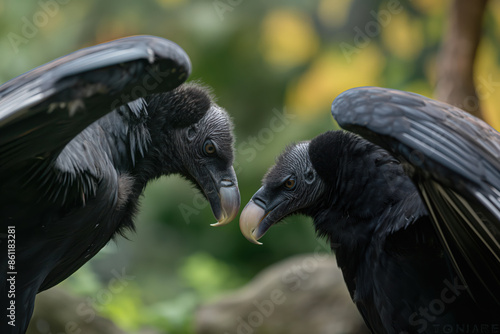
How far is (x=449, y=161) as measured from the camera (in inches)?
93.8

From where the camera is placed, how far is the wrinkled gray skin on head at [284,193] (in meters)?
3.44

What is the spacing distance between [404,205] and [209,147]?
1.05 m

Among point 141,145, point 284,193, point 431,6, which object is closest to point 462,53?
point 431,6

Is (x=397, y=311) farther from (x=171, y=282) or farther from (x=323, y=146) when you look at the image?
(x=171, y=282)

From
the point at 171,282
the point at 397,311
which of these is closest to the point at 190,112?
the point at 397,311

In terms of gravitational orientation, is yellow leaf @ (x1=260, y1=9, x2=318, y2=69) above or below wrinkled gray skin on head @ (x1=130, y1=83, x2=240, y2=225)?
below

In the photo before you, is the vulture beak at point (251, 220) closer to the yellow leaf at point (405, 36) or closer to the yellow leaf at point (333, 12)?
the yellow leaf at point (405, 36)

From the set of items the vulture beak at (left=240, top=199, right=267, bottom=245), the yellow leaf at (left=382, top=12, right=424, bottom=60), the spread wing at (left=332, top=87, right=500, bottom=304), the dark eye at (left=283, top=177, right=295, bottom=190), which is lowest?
the yellow leaf at (left=382, top=12, right=424, bottom=60)

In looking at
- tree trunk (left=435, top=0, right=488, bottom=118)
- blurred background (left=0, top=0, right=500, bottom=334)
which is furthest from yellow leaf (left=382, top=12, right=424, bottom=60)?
tree trunk (left=435, top=0, right=488, bottom=118)

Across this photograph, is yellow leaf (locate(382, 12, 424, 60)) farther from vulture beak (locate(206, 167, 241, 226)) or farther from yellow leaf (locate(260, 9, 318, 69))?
vulture beak (locate(206, 167, 241, 226))

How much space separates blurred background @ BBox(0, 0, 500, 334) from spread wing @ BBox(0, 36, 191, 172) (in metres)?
4.11

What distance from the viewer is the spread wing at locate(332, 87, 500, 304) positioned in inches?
93.3

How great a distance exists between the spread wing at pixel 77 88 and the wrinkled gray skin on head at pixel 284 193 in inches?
49.1

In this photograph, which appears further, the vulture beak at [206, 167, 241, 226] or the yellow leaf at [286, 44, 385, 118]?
the yellow leaf at [286, 44, 385, 118]
